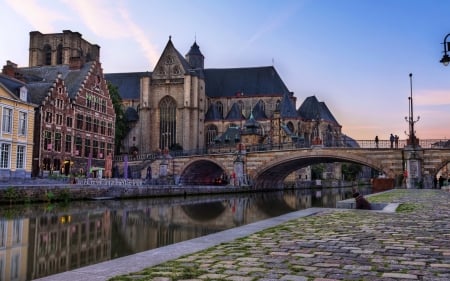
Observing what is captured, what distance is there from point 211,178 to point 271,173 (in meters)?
13.3

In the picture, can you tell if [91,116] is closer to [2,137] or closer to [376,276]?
[2,137]

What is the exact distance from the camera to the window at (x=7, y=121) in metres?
31.7

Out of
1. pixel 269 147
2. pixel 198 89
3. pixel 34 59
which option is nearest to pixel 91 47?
pixel 34 59

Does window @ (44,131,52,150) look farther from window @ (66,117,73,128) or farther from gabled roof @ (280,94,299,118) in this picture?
gabled roof @ (280,94,299,118)

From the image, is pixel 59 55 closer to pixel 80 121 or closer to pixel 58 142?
pixel 80 121

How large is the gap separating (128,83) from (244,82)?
20.8 m

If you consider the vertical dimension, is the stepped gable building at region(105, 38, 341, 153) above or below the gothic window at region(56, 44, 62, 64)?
below

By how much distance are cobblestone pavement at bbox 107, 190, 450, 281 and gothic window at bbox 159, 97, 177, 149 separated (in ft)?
202

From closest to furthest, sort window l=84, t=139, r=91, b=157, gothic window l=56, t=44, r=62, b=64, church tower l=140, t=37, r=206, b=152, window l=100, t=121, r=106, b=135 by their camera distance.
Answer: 1. window l=84, t=139, r=91, b=157
2. window l=100, t=121, r=106, b=135
3. church tower l=140, t=37, r=206, b=152
4. gothic window l=56, t=44, r=62, b=64

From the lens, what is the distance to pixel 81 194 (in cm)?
2762

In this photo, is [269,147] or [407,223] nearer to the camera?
[407,223]

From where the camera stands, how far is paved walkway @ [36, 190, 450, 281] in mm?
4828

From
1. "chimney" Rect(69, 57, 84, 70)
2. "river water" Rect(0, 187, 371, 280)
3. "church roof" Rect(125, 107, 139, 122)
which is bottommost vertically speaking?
"river water" Rect(0, 187, 371, 280)

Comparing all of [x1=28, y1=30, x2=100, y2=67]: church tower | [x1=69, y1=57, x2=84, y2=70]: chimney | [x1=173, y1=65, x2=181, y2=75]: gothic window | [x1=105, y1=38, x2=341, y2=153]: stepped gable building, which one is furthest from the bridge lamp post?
[x1=28, y1=30, x2=100, y2=67]: church tower
